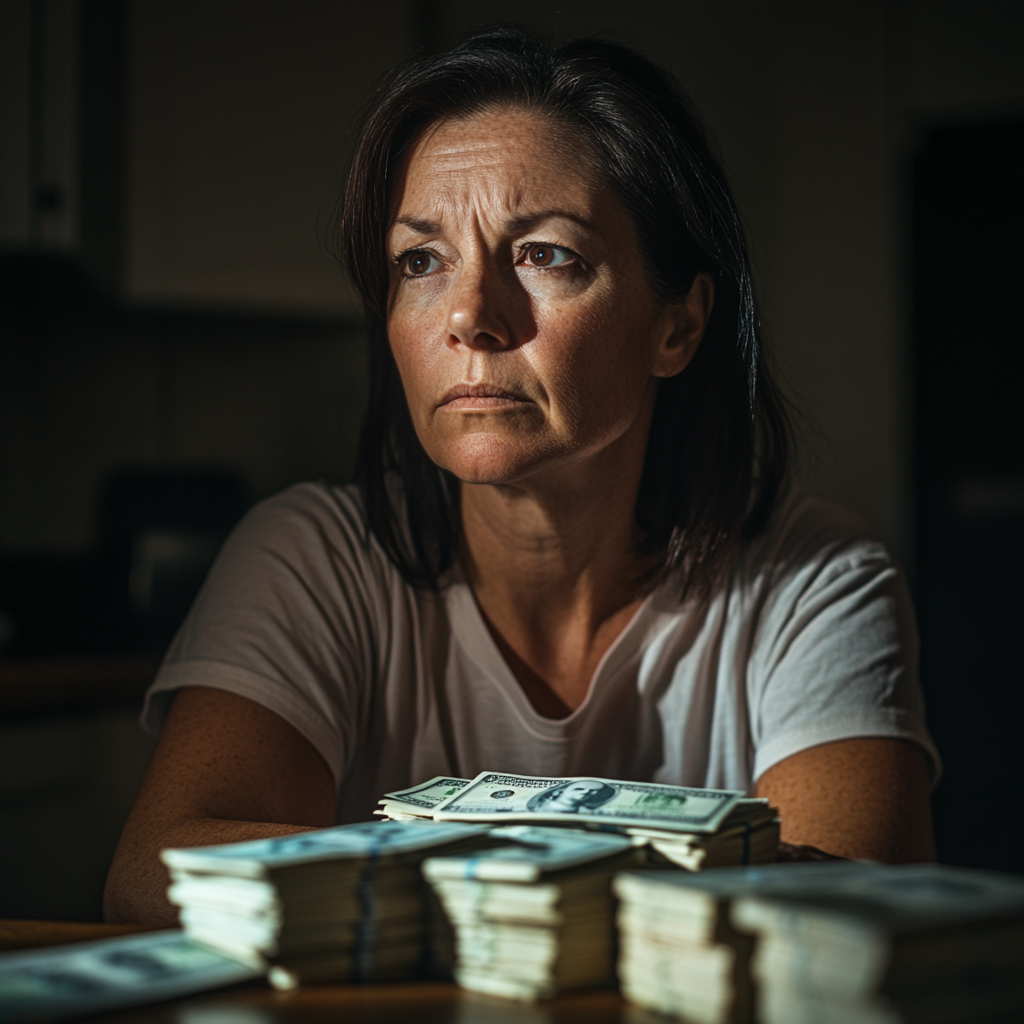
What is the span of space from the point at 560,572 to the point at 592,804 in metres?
0.63

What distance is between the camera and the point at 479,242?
1304 mm

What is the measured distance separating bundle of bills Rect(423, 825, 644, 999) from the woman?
1.61 feet

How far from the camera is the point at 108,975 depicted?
698mm

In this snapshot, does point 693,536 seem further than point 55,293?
No

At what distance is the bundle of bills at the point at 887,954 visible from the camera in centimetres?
59

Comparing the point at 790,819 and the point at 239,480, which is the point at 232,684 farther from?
the point at 239,480

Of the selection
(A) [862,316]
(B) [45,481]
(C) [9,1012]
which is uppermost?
(A) [862,316]

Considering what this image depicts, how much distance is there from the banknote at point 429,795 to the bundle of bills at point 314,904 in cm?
17

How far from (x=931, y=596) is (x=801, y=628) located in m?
2.25

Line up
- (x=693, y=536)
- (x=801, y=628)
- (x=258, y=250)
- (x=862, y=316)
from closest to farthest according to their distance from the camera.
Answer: (x=801, y=628), (x=693, y=536), (x=258, y=250), (x=862, y=316)

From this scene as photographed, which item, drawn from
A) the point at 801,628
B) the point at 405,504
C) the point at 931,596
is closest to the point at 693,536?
the point at 801,628

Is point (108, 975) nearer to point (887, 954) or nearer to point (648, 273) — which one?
point (887, 954)

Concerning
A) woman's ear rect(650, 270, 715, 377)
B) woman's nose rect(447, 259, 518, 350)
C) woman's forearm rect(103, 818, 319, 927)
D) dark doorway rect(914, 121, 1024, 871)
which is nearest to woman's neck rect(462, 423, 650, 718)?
woman's ear rect(650, 270, 715, 377)

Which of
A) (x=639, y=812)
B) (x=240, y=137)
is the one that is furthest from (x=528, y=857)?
(x=240, y=137)
